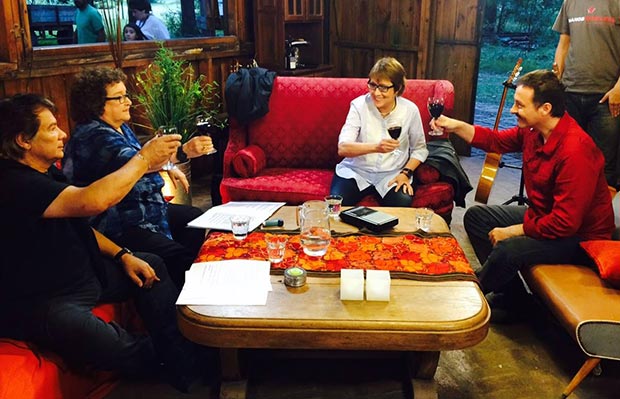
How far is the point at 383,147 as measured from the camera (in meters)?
2.87

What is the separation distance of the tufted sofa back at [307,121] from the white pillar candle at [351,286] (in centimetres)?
181

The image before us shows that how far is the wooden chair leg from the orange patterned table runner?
52 cm

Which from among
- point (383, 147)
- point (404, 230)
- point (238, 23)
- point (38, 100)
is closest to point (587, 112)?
point (383, 147)

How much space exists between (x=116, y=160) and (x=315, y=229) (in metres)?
0.81

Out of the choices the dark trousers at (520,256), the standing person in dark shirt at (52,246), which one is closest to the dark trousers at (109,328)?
the standing person in dark shirt at (52,246)

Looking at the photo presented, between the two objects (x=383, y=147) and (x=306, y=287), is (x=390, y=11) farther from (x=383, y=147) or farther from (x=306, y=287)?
(x=306, y=287)

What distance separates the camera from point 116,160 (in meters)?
2.27

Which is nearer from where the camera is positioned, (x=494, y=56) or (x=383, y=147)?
(x=383, y=147)

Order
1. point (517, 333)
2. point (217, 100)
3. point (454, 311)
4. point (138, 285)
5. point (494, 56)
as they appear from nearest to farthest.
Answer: point (454, 311) → point (138, 285) → point (517, 333) → point (217, 100) → point (494, 56)

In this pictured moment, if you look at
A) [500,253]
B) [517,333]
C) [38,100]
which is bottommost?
[517,333]

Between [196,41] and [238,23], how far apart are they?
447 millimetres

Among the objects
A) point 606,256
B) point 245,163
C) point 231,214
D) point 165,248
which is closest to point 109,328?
point 165,248

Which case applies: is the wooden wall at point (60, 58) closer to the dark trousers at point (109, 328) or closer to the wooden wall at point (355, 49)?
the wooden wall at point (355, 49)

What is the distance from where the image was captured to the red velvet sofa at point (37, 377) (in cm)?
181
